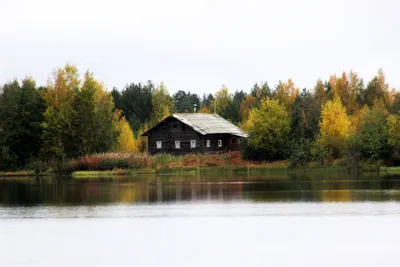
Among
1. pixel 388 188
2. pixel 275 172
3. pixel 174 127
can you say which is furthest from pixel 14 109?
pixel 388 188

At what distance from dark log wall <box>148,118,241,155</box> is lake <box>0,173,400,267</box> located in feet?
79.5

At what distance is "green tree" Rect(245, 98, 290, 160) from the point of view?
230ft

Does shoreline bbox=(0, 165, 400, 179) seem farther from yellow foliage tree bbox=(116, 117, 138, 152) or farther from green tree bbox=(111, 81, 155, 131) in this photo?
green tree bbox=(111, 81, 155, 131)

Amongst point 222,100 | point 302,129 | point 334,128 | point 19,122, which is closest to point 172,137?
point 302,129

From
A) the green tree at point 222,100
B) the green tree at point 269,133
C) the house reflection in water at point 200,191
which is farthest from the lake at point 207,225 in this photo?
the green tree at point 222,100

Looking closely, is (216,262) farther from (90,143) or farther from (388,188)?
(90,143)

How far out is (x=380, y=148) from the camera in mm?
62156

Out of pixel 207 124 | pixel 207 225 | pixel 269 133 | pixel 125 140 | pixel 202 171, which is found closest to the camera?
pixel 207 225

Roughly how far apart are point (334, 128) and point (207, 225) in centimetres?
3664

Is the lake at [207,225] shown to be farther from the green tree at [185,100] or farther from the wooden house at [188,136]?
the green tree at [185,100]

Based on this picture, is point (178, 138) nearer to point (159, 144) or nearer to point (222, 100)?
point (159, 144)

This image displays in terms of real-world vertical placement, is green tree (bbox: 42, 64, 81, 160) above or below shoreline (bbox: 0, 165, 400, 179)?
above

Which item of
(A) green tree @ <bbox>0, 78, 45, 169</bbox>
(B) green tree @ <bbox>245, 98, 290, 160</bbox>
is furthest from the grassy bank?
(A) green tree @ <bbox>0, 78, 45, 169</bbox>

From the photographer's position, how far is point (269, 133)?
70438 mm
